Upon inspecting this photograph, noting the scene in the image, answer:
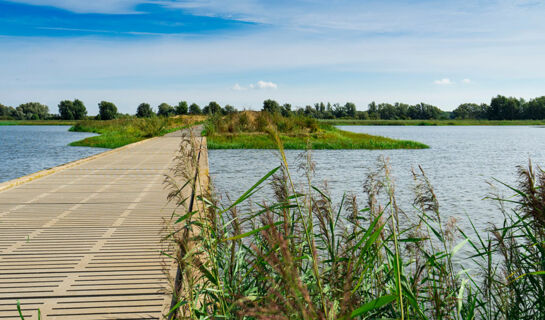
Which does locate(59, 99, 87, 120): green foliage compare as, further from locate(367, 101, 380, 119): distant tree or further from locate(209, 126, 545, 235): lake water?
locate(209, 126, 545, 235): lake water

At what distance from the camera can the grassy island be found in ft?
62.8

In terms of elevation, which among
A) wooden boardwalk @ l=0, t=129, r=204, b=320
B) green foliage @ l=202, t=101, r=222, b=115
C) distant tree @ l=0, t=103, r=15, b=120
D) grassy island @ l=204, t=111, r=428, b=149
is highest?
distant tree @ l=0, t=103, r=15, b=120

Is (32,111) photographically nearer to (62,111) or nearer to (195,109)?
(62,111)

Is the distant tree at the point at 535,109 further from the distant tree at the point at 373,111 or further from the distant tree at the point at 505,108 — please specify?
the distant tree at the point at 373,111

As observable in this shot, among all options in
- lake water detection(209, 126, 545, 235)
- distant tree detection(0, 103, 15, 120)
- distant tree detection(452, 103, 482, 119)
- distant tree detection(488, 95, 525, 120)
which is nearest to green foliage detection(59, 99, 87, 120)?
distant tree detection(0, 103, 15, 120)

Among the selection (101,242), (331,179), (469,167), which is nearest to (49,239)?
(101,242)

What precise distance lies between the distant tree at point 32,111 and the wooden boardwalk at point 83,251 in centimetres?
8968

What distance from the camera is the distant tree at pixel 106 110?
70500 millimetres

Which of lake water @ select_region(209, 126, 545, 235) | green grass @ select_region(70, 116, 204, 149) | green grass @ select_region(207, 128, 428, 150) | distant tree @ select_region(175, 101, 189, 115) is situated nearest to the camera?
lake water @ select_region(209, 126, 545, 235)

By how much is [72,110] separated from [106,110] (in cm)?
1457

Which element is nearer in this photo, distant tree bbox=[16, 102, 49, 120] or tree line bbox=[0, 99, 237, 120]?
tree line bbox=[0, 99, 237, 120]

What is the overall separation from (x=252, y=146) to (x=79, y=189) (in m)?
12.4

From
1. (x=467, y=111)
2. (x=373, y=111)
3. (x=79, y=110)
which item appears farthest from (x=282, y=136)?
(x=467, y=111)

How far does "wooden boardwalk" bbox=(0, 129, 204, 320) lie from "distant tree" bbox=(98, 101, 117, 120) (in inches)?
2651
